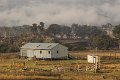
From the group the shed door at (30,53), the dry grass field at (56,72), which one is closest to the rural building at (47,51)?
the shed door at (30,53)

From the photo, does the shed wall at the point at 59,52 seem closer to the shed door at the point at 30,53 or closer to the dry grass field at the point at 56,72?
the shed door at the point at 30,53

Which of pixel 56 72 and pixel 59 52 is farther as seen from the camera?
pixel 59 52

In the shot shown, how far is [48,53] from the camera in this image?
252ft

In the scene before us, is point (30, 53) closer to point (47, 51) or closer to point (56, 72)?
point (47, 51)

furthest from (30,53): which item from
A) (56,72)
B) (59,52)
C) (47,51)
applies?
(56,72)

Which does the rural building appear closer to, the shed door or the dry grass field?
the shed door

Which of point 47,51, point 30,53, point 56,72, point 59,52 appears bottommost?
point 56,72

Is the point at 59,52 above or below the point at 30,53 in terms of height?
above

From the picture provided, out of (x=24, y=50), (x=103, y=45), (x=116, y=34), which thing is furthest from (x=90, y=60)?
Result: (x=116, y=34)

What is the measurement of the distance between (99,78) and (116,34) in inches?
4977

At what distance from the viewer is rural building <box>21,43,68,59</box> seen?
76.8 m

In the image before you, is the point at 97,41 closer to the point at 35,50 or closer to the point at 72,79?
the point at 35,50

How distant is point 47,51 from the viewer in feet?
252

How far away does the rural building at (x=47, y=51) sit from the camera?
252ft
